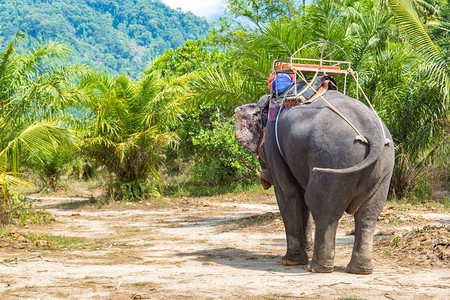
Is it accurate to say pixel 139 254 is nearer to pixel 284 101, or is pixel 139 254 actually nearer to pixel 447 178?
pixel 284 101

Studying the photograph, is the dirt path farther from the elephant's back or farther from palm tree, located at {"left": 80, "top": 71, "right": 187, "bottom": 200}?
palm tree, located at {"left": 80, "top": 71, "right": 187, "bottom": 200}

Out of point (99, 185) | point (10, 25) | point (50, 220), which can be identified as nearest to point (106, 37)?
point (10, 25)

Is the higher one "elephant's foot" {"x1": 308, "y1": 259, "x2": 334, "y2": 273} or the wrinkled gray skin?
the wrinkled gray skin

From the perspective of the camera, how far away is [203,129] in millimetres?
20062

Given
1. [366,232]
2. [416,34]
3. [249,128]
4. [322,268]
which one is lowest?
[322,268]

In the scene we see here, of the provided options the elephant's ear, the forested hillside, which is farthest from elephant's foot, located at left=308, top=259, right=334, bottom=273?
the forested hillside

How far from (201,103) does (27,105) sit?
14.1ft

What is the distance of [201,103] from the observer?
13945 mm

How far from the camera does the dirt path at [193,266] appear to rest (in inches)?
211

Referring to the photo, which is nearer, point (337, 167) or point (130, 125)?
point (337, 167)

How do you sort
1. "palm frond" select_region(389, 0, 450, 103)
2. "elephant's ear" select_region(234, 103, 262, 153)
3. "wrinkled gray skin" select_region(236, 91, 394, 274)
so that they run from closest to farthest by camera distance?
"wrinkled gray skin" select_region(236, 91, 394, 274) → "elephant's ear" select_region(234, 103, 262, 153) → "palm frond" select_region(389, 0, 450, 103)

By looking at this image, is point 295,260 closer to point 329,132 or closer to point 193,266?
point 193,266

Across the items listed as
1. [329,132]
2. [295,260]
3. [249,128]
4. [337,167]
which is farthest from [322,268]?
[249,128]

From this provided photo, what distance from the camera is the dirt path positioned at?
17.6ft
